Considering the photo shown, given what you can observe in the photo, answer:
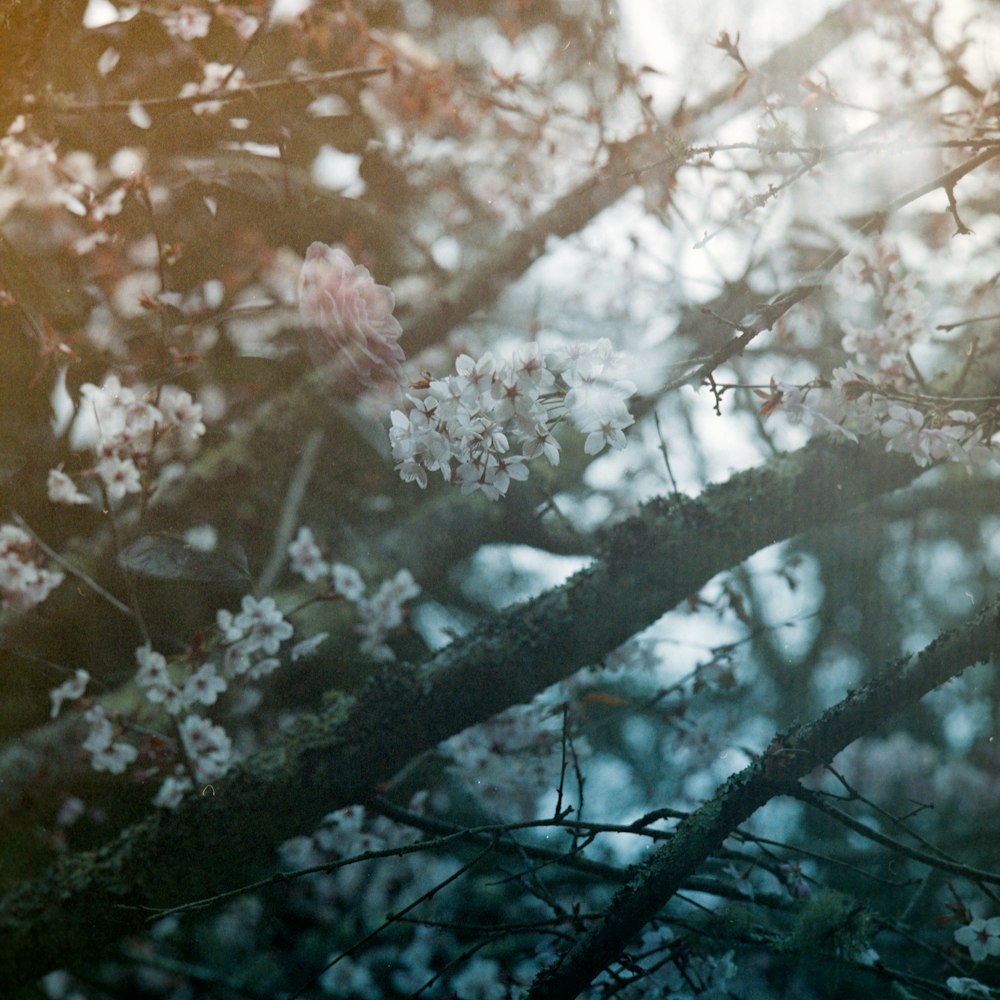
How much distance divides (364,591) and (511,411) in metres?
0.39

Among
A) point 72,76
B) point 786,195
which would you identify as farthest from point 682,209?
point 72,76

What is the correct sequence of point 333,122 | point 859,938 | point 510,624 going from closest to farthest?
point 859,938 < point 510,624 < point 333,122

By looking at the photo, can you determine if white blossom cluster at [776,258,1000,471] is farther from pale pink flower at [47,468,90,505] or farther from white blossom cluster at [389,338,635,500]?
pale pink flower at [47,468,90,505]

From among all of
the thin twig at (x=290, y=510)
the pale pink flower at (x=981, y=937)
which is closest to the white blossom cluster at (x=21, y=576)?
the thin twig at (x=290, y=510)

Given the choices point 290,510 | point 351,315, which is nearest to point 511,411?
point 351,315

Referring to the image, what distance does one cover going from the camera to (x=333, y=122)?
2.75 feet

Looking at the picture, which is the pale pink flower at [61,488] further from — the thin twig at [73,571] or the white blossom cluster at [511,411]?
the white blossom cluster at [511,411]

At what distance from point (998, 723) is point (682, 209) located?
0.52m

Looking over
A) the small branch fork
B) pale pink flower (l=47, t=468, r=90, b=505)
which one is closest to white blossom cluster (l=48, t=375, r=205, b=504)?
pale pink flower (l=47, t=468, r=90, b=505)

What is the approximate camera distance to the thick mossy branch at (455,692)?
0.70 meters

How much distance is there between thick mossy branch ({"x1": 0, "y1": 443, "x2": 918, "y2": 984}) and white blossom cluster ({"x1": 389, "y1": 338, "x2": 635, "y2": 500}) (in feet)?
0.57

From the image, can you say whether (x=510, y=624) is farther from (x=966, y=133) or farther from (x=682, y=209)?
(x=966, y=133)

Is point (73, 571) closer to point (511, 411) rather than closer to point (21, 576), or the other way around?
point (21, 576)

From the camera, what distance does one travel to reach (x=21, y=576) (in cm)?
75
